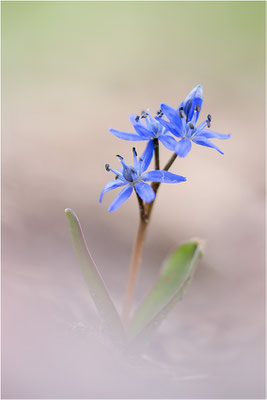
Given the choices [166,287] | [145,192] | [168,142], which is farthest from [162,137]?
[166,287]

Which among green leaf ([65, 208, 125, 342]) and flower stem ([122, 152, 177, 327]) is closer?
green leaf ([65, 208, 125, 342])

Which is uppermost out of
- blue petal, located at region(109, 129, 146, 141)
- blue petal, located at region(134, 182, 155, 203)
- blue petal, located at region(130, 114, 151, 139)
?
blue petal, located at region(130, 114, 151, 139)

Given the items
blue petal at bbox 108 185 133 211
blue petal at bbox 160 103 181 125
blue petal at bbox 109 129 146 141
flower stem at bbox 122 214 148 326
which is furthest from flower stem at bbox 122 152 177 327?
blue petal at bbox 160 103 181 125

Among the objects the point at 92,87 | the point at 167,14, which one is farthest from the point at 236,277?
the point at 167,14

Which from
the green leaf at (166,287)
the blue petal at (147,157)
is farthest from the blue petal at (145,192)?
the green leaf at (166,287)

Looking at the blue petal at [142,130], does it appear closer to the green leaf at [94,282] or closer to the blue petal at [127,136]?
the blue petal at [127,136]

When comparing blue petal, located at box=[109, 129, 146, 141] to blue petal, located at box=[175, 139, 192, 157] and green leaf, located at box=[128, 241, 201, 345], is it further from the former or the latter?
green leaf, located at box=[128, 241, 201, 345]

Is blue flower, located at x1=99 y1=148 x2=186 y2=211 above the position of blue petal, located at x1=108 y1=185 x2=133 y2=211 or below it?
above
